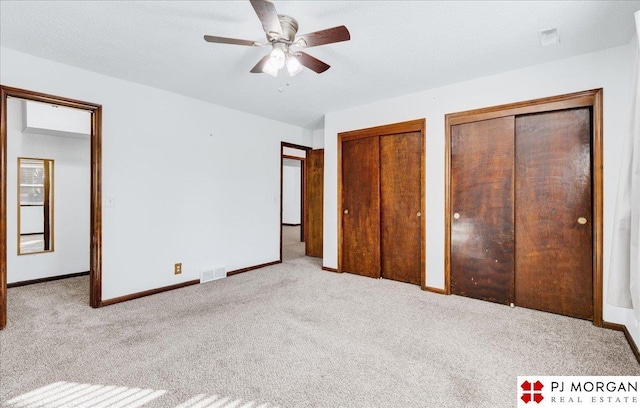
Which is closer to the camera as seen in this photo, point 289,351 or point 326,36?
point 326,36

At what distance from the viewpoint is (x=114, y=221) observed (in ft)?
10.4

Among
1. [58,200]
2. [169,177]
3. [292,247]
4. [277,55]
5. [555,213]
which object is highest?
[277,55]

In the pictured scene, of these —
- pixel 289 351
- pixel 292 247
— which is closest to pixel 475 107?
pixel 289 351

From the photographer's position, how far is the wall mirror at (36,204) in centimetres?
397

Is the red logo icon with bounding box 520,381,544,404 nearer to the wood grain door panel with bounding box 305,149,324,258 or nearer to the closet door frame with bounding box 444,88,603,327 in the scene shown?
the closet door frame with bounding box 444,88,603,327

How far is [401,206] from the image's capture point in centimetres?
388

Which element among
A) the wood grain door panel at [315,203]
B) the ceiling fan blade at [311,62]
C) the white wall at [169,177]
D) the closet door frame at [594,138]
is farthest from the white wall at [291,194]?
the ceiling fan blade at [311,62]

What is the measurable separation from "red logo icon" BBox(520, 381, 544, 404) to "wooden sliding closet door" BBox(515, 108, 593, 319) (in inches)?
55.4

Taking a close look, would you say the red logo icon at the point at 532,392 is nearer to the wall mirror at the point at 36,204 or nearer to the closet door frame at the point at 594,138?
the closet door frame at the point at 594,138

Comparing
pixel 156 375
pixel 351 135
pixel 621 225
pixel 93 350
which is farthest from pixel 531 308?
pixel 93 350

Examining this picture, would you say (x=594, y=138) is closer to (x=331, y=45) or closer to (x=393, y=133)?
(x=393, y=133)

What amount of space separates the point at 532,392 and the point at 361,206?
279cm

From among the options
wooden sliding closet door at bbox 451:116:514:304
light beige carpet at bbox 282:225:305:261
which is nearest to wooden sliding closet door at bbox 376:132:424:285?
wooden sliding closet door at bbox 451:116:514:304

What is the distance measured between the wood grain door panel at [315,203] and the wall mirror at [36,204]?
3840 mm
